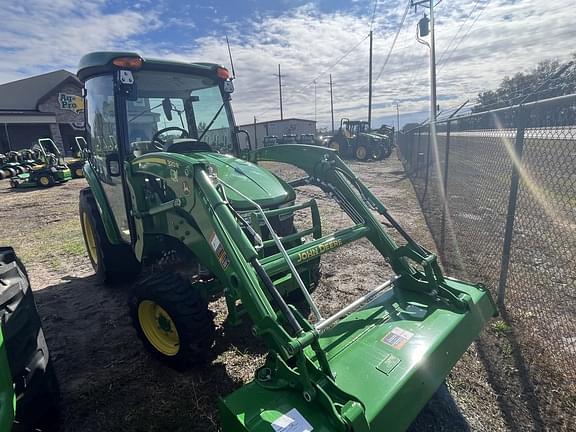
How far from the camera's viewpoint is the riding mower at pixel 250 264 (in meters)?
1.89

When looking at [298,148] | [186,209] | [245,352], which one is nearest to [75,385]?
[245,352]

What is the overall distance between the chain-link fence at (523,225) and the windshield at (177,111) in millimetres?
2975

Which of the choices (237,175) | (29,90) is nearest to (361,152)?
(237,175)

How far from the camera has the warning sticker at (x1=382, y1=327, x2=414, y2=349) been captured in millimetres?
2247

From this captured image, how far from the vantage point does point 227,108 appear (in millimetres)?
4281

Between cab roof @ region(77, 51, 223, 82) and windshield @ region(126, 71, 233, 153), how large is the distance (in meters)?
0.08

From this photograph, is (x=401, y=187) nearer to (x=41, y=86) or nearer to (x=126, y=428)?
(x=126, y=428)

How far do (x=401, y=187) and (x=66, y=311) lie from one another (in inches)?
368

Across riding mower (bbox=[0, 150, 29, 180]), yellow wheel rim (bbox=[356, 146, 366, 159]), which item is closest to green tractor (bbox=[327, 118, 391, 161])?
yellow wheel rim (bbox=[356, 146, 366, 159])

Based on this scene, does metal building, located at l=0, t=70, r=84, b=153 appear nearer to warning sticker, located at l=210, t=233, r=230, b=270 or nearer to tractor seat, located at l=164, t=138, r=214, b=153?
tractor seat, located at l=164, t=138, r=214, b=153

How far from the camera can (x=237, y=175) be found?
328 cm

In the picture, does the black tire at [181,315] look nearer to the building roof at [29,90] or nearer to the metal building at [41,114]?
the metal building at [41,114]

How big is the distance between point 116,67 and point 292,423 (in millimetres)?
3151

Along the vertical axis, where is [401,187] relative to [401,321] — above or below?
below
